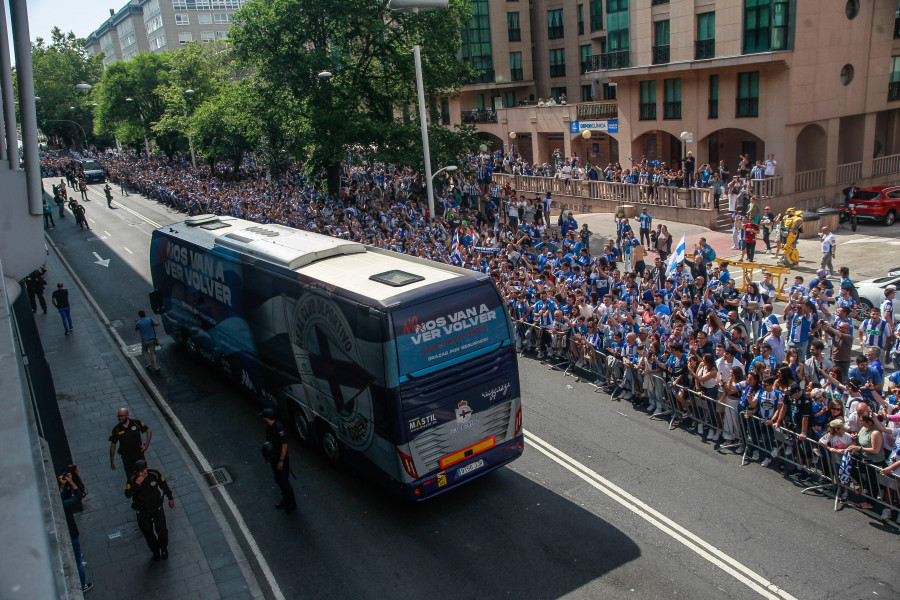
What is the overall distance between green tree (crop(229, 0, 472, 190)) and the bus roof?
53.6 feet

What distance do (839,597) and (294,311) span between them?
346 inches

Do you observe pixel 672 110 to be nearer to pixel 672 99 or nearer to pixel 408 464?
pixel 672 99

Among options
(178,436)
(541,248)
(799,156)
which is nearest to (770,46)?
(799,156)

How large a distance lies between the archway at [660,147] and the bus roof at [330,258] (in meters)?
29.1

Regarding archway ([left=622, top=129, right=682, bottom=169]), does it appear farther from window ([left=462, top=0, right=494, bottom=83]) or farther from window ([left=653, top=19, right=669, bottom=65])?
window ([left=462, top=0, right=494, bottom=83])

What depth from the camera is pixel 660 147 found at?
41.4 meters

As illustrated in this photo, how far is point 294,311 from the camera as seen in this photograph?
1197 centimetres

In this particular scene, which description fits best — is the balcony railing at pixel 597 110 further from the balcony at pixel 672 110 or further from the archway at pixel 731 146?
the archway at pixel 731 146

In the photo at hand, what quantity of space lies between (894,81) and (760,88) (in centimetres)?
909

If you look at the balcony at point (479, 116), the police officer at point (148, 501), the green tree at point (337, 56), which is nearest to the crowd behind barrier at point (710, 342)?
the green tree at point (337, 56)

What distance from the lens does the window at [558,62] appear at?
2165 inches

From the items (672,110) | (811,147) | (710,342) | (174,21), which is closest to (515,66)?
(672,110)

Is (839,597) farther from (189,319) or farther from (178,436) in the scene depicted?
(189,319)

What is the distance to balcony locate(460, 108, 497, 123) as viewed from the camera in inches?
2092
